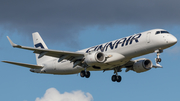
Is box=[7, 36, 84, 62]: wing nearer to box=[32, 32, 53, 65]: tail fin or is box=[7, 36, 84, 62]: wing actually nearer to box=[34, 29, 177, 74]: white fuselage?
box=[34, 29, 177, 74]: white fuselage

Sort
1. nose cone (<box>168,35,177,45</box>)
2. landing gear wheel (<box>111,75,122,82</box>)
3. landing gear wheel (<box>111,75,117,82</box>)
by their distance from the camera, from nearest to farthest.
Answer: nose cone (<box>168,35,177,45</box>)
landing gear wheel (<box>111,75,122,82</box>)
landing gear wheel (<box>111,75,117,82</box>)

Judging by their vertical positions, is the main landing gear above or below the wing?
below

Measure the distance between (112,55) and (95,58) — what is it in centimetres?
213

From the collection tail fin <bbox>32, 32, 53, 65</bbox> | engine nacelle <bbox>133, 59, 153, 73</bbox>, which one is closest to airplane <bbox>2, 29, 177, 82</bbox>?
engine nacelle <bbox>133, 59, 153, 73</bbox>

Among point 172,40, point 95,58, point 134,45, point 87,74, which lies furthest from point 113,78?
point 172,40

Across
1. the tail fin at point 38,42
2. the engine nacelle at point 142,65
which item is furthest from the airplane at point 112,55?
the tail fin at point 38,42

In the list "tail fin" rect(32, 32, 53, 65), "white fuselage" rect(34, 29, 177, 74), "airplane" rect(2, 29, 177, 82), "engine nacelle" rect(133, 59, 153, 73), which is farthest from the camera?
"tail fin" rect(32, 32, 53, 65)

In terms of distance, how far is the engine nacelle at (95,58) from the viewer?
42394mm

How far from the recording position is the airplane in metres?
40.6

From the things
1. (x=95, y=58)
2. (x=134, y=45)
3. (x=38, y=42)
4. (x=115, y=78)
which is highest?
(x=38, y=42)

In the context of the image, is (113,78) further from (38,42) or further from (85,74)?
(38,42)

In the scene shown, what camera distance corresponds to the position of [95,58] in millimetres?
42344

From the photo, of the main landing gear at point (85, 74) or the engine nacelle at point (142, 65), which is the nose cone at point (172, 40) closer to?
the engine nacelle at point (142, 65)

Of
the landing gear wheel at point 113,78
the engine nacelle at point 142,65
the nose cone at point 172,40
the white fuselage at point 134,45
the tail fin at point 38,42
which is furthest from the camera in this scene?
the tail fin at point 38,42
